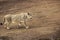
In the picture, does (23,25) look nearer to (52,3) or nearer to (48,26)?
(48,26)

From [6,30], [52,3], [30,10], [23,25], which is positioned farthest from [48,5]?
[6,30]

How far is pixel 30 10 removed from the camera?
1.34 metres

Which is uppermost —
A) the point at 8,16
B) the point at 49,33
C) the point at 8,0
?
the point at 8,0

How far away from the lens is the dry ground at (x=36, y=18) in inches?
49.6

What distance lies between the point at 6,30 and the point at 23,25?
0.13 meters

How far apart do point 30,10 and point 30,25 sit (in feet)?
0.40

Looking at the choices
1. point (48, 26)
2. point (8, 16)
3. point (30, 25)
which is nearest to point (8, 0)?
point (8, 16)

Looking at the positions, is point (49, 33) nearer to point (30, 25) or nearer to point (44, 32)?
point (44, 32)

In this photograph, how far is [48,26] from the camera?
1.28 m

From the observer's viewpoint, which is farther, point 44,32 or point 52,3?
point 52,3

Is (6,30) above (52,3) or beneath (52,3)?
beneath

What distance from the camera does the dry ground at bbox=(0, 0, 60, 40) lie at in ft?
4.14

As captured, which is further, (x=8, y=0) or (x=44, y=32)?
(x=8, y=0)

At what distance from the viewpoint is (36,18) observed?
4.33ft
